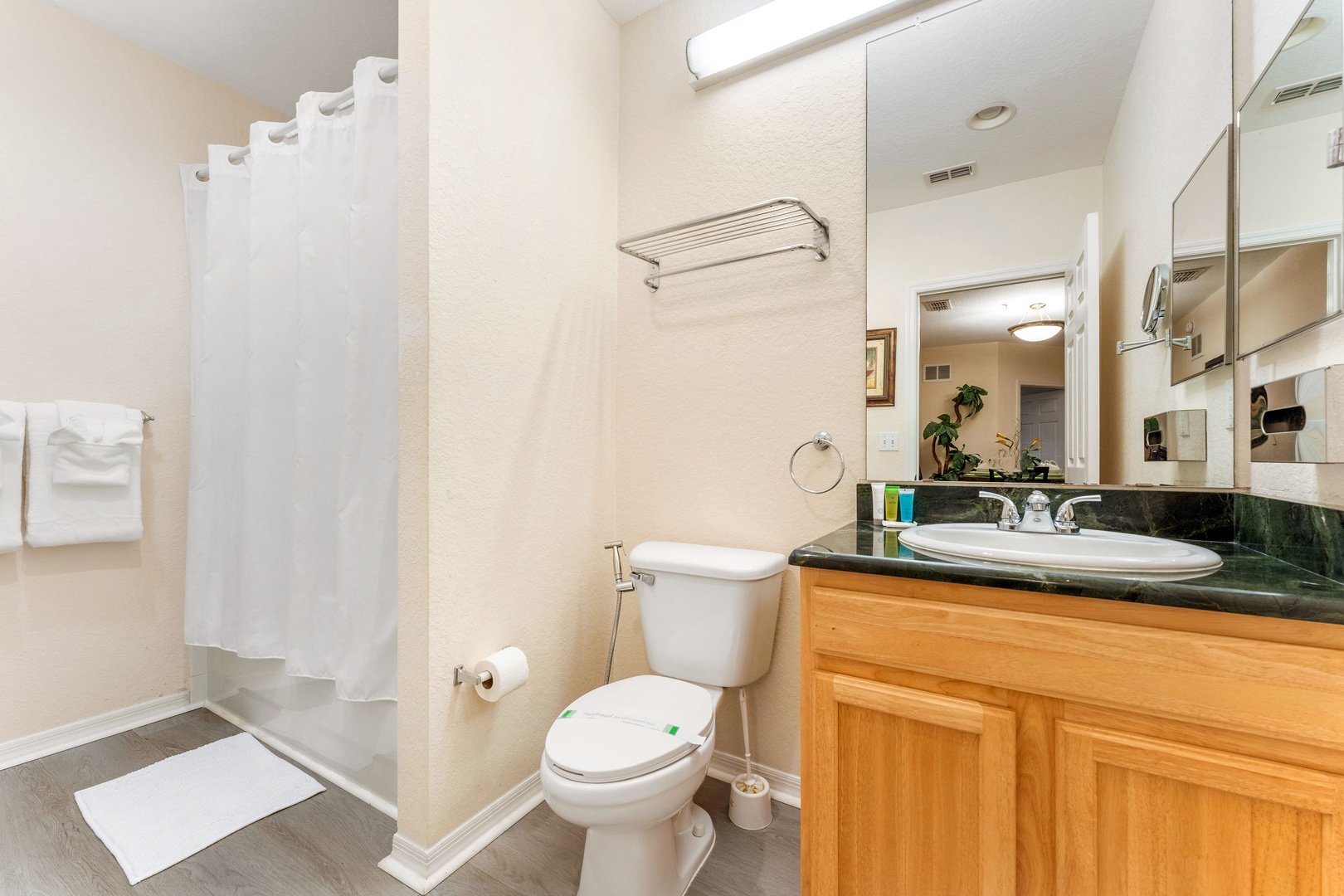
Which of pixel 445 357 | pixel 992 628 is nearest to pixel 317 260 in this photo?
pixel 445 357

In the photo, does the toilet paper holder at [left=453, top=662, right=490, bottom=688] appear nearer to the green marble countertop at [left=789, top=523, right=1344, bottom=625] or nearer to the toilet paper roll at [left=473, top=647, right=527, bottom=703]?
the toilet paper roll at [left=473, top=647, right=527, bottom=703]

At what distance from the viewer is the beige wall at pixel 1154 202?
1.23m

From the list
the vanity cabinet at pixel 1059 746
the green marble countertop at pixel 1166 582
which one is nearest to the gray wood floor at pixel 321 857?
the vanity cabinet at pixel 1059 746

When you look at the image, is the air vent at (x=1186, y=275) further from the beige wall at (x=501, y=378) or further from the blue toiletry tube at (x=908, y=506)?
the beige wall at (x=501, y=378)

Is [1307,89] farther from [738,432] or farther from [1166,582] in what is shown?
[738,432]

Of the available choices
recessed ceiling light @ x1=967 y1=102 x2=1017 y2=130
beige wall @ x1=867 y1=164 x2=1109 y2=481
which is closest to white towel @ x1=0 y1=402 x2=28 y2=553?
beige wall @ x1=867 y1=164 x2=1109 y2=481

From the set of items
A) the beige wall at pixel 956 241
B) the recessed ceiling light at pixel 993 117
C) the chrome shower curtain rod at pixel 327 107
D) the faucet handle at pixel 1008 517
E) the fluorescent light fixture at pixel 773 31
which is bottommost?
the faucet handle at pixel 1008 517

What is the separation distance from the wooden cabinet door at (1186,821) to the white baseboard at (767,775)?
0.89 meters

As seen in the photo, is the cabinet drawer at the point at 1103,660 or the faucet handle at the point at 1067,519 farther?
the faucet handle at the point at 1067,519

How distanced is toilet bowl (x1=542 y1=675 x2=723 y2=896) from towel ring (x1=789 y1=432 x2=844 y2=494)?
64 centimetres

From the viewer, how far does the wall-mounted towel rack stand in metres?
1.62

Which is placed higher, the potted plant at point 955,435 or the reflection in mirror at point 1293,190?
the reflection in mirror at point 1293,190

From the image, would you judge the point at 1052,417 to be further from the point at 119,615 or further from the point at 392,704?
the point at 119,615

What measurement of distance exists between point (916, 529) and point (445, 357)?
1208 millimetres
